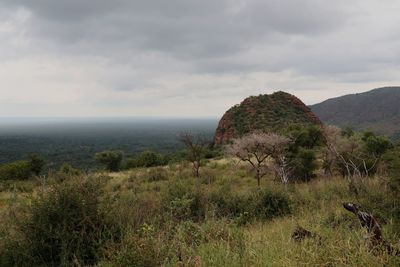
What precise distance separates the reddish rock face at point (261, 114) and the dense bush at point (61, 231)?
186 feet

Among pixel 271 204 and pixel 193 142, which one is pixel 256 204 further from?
pixel 193 142

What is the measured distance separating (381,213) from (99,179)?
5.37m

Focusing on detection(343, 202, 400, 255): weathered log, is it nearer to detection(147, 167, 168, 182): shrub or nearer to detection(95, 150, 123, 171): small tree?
detection(147, 167, 168, 182): shrub

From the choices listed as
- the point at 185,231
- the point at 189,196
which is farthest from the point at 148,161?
the point at 185,231

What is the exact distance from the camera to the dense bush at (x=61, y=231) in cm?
581

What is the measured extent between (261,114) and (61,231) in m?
63.8

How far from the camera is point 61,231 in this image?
5.94 m

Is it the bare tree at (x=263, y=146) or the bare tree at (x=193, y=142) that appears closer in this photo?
the bare tree at (x=263, y=146)

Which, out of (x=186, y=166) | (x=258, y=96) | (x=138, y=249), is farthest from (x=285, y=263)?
(x=258, y=96)

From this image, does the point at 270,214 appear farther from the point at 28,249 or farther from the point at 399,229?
the point at 28,249

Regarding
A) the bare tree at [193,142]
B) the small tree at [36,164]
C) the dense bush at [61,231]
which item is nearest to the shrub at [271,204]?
the dense bush at [61,231]

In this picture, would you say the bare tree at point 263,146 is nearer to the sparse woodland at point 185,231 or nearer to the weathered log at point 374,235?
the sparse woodland at point 185,231

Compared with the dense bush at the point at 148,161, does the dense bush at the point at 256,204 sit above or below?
above

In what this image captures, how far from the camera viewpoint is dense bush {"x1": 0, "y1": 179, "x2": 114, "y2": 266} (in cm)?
581
